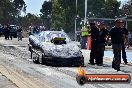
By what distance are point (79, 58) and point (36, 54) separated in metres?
2.05

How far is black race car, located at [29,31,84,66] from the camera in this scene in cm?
1573

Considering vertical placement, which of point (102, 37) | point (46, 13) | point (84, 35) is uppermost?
point (46, 13)

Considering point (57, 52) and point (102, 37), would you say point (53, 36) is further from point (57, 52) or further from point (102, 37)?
point (102, 37)

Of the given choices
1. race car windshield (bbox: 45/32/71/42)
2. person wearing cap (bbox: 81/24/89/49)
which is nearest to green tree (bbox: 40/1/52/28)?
person wearing cap (bbox: 81/24/89/49)

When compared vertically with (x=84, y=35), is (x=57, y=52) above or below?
below

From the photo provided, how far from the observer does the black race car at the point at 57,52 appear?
1573cm

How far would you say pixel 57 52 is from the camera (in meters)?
15.9

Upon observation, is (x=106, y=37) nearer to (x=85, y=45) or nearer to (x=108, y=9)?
(x=85, y=45)

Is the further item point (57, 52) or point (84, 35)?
point (84, 35)

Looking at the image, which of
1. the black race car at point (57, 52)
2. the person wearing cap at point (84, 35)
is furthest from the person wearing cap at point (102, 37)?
the person wearing cap at point (84, 35)

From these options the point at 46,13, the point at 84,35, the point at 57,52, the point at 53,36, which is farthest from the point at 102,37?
the point at 46,13

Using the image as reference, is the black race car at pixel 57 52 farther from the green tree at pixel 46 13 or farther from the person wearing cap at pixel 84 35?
the green tree at pixel 46 13

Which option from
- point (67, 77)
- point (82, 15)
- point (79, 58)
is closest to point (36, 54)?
point (79, 58)

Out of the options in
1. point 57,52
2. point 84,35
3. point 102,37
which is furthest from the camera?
point 84,35
